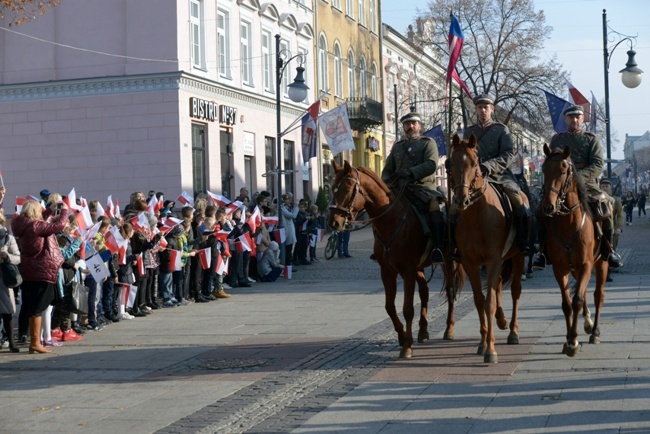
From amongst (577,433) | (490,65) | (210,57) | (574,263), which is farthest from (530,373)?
(490,65)

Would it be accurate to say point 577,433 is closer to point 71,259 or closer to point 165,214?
point 71,259

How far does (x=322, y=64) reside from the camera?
160 feet

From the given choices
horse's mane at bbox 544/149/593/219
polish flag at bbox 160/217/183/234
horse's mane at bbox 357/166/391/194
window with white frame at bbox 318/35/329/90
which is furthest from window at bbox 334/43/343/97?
horse's mane at bbox 544/149/593/219

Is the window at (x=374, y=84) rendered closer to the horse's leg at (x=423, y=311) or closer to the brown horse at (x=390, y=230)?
the horse's leg at (x=423, y=311)

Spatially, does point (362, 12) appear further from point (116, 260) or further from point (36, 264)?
point (36, 264)

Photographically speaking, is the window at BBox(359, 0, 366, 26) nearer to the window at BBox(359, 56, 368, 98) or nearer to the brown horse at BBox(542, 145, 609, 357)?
the window at BBox(359, 56, 368, 98)

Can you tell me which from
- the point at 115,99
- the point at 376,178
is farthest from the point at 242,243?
the point at 115,99

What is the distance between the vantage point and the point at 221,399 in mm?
9500

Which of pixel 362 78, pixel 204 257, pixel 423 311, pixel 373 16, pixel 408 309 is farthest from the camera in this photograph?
pixel 373 16

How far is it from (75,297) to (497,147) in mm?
5947

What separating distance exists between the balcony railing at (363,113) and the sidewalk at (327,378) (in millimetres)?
35492

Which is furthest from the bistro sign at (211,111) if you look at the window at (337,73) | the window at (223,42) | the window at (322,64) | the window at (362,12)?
the window at (362,12)

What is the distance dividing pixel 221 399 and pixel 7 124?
1068 inches

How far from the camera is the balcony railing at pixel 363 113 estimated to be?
51.6 meters
